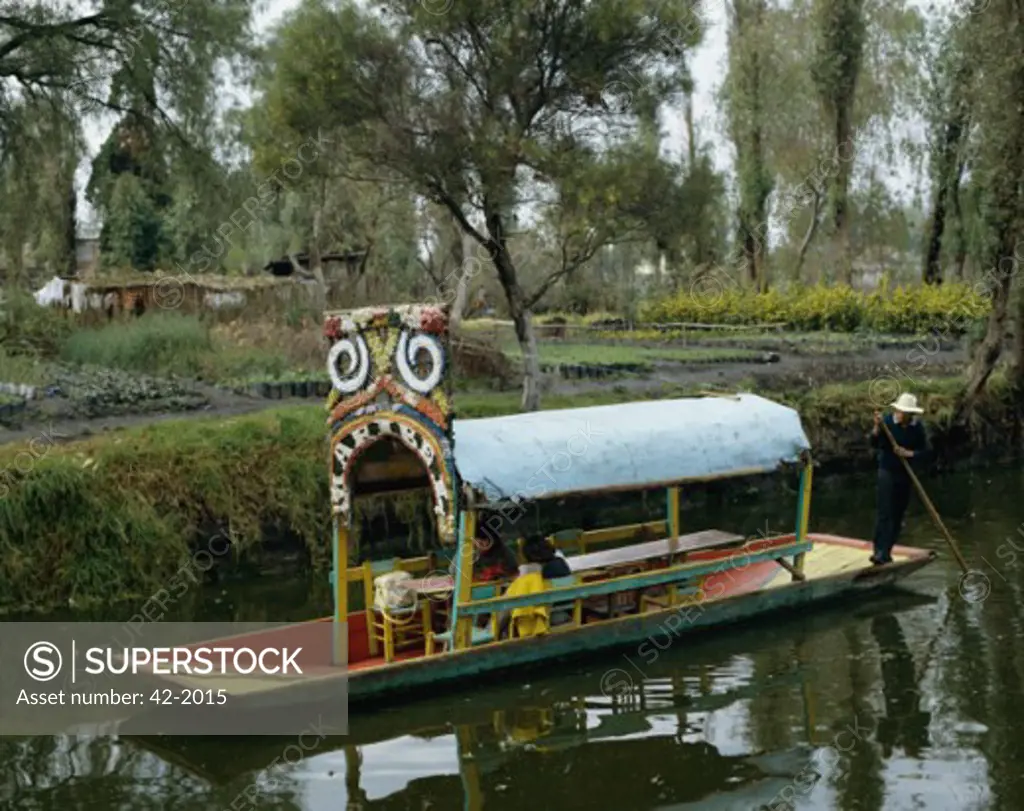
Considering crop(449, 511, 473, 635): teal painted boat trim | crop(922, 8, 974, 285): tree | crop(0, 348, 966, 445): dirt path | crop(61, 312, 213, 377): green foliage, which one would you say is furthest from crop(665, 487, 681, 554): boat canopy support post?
crop(922, 8, 974, 285): tree

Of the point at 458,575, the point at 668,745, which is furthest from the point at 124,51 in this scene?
the point at 668,745

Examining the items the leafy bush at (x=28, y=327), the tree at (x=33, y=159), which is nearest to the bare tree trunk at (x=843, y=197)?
the tree at (x=33, y=159)

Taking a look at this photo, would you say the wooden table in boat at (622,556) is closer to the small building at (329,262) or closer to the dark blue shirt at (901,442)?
the dark blue shirt at (901,442)

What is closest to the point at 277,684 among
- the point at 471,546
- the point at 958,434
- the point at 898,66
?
the point at 471,546

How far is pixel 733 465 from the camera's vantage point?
34.8 feet

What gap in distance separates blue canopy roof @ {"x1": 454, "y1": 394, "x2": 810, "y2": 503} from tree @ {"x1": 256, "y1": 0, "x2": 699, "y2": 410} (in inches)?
222

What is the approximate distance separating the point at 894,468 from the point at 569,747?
18.2 ft

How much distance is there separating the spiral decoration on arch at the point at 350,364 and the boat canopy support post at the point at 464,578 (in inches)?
51.7

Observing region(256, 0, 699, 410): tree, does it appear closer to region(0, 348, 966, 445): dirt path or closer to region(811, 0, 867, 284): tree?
region(0, 348, 966, 445): dirt path

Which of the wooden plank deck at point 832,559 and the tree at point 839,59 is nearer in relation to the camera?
the wooden plank deck at point 832,559

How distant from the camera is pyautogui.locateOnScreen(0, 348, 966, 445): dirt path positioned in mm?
15997

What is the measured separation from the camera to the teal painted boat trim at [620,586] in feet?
30.5

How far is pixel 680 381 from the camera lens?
22.2 metres

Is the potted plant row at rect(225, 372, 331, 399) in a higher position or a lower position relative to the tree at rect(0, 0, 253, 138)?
lower
